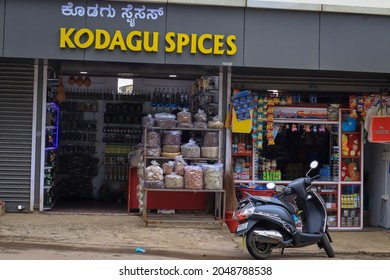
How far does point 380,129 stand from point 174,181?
4.40 metres

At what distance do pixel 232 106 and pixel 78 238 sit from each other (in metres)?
3.92

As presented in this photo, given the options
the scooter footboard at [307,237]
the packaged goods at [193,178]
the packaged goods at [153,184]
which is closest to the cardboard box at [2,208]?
the packaged goods at [153,184]

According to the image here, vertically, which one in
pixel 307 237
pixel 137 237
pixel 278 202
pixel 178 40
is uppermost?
pixel 178 40

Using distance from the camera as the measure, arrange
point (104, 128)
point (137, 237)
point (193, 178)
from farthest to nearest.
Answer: point (104, 128) → point (193, 178) → point (137, 237)

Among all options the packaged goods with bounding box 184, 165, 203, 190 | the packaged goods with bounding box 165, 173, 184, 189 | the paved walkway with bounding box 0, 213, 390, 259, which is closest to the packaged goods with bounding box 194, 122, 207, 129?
the packaged goods with bounding box 184, 165, 203, 190

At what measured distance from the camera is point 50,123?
1067 cm

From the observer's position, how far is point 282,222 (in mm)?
7770

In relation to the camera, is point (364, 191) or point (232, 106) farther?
point (364, 191)

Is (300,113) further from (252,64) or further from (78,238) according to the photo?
(78,238)

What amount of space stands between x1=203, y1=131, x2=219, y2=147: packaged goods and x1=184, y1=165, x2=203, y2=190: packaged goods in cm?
61

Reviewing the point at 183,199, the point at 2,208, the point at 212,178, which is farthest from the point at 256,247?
the point at 2,208

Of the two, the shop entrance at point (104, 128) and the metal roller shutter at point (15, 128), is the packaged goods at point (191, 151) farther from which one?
the metal roller shutter at point (15, 128)

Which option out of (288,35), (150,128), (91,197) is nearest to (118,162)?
(91,197)

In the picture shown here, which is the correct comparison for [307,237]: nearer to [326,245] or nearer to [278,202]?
[326,245]
